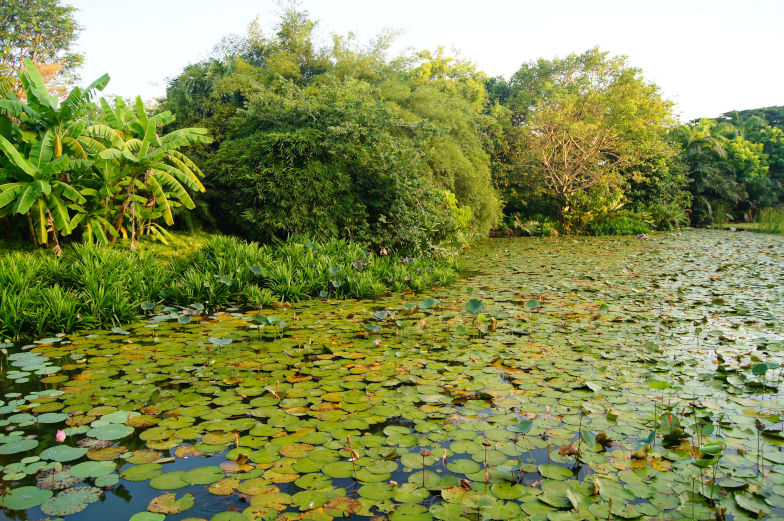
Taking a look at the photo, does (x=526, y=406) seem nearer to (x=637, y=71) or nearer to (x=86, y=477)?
(x=86, y=477)

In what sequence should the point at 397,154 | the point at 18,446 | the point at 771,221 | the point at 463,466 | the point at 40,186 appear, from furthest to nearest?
the point at 771,221 < the point at 397,154 < the point at 40,186 < the point at 18,446 < the point at 463,466

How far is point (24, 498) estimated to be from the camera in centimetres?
187

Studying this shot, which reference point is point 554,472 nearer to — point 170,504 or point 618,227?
point 170,504

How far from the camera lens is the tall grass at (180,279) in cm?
427

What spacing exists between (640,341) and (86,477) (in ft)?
13.4

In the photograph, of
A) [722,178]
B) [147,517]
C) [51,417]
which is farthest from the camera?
[722,178]

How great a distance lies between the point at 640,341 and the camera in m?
4.11

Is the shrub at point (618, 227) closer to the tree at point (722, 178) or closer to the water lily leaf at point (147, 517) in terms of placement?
Answer: the tree at point (722, 178)

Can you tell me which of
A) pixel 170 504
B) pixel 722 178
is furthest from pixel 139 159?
pixel 722 178

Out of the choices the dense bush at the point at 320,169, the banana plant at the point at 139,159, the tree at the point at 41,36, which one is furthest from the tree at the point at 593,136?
the tree at the point at 41,36

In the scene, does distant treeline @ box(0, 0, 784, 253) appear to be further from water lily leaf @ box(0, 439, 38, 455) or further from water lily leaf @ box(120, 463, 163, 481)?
water lily leaf @ box(120, 463, 163, 481)

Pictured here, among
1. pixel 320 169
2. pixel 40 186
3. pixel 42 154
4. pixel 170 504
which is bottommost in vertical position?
pixel 170 504

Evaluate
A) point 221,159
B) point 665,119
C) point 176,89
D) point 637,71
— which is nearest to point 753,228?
point 665,119

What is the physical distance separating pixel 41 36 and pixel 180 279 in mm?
23282
